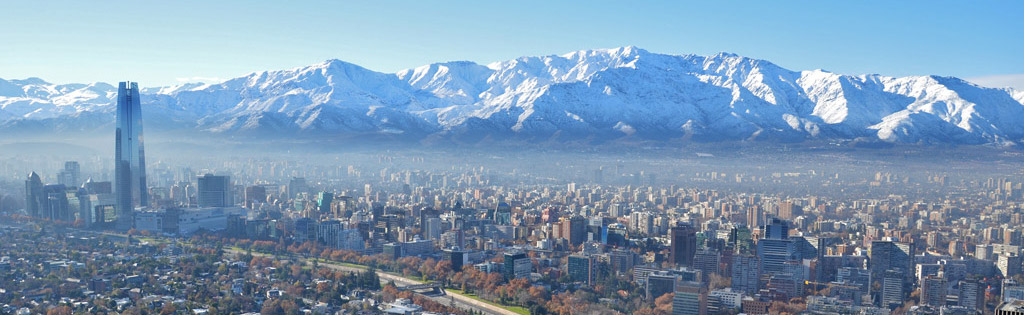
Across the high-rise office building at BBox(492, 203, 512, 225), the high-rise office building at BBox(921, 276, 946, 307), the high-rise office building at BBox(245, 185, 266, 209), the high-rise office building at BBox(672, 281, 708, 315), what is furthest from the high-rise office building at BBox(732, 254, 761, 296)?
the high-rise office building at BBox(245, 185, 266, 209)

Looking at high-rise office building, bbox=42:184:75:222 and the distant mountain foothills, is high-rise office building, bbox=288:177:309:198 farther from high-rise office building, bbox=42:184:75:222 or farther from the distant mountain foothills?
the distant mountain foothills

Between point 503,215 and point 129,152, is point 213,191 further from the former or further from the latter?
point 503,215

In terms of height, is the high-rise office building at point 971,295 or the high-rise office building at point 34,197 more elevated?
the high-rise office building at point 34,197

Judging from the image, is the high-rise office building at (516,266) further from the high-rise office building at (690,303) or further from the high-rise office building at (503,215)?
→ the high-rise office building at (503,215)

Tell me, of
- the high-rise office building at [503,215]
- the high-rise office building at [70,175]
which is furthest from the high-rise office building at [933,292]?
the high-rise office building at [70,175]

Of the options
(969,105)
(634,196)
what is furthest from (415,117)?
(969,105)

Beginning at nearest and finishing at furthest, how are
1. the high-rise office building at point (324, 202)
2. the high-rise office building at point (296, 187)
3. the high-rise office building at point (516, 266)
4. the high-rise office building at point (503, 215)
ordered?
the high-rise office building at point (516, 266)
the high-rise office building at point (503, 215)
the high-rise office building at point (324, 202)
the high-rise office building at point (296, 187)

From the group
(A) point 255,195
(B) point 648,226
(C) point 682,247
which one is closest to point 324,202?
(A) point 255,195
